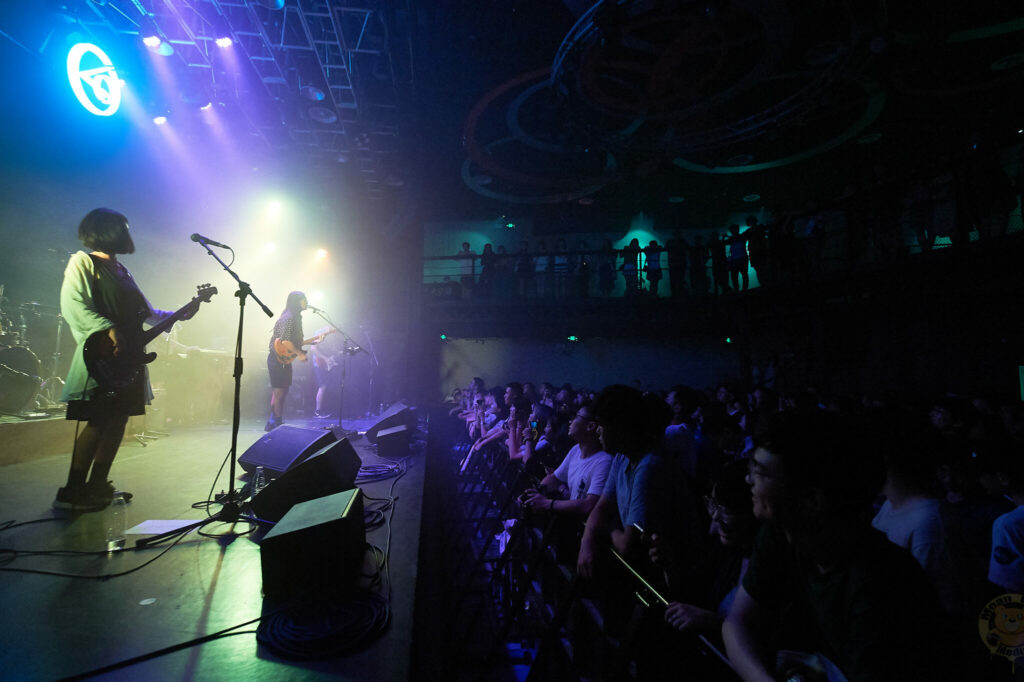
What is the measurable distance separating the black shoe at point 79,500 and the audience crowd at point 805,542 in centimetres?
283

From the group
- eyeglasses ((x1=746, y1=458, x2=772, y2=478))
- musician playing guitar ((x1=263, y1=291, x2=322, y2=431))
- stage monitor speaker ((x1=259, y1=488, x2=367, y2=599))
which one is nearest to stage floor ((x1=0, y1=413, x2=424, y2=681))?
stage monitor speaker ((x1=259, y1=488, x2=367, y2=599))

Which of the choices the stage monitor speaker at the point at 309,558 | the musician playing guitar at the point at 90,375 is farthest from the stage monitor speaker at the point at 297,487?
the musician playing guitar at the point at 90,375

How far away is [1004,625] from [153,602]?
3.42m

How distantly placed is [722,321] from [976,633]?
35.1 feet

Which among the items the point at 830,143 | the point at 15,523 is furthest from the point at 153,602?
the point at 830,143

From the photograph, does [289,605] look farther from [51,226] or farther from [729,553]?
[51,226]

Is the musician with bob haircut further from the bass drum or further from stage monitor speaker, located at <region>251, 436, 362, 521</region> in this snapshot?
the bass drum

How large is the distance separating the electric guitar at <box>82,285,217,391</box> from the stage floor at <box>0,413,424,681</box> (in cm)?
88

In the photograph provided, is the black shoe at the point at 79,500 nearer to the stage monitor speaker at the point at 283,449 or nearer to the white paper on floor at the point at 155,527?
the white paper on floor at the point at 155,527

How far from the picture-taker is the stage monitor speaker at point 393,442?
17.2 ft

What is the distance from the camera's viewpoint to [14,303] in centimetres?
645

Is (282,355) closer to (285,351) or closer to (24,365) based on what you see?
(285,351)

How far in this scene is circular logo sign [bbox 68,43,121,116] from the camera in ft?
18.5

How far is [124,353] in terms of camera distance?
3.05 m
